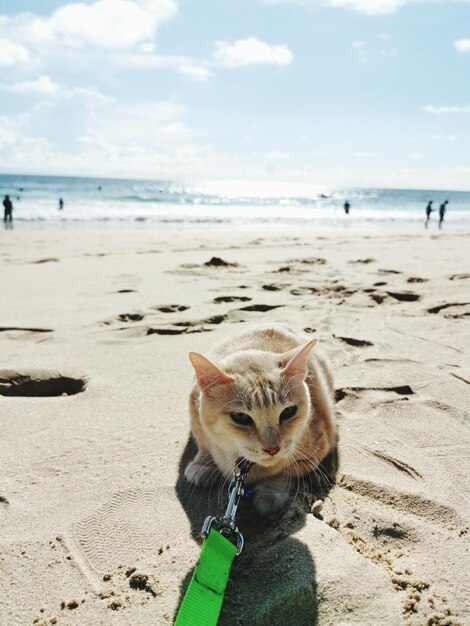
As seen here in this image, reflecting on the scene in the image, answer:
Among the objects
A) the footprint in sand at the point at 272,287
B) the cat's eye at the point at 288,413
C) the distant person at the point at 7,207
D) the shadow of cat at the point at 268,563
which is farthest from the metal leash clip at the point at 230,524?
the distant person at the point at 7,207

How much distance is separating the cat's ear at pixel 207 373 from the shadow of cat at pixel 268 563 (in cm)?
54

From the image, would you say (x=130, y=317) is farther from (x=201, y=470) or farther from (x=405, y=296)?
(x=405, y=296)

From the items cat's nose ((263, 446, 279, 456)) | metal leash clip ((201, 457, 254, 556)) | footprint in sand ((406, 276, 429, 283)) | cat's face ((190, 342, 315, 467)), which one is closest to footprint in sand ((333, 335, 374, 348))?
cat's face ((190, 342, 315, 467))

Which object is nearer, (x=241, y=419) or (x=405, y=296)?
(x=241, y=419)

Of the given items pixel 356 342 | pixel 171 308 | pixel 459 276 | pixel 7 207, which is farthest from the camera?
pixel 7 207

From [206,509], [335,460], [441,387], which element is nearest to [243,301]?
[441,387]

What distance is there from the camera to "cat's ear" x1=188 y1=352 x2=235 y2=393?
2182 mm

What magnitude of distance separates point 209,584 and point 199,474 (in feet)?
2.60

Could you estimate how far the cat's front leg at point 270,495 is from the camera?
7.04ft

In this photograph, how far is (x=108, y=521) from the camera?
211cm

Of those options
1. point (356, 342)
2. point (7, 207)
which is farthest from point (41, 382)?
point (7, 207)

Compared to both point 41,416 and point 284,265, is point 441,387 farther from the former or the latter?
point 284,265

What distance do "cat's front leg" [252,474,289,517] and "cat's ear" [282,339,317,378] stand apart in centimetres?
52

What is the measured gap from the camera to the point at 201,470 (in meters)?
2.40
